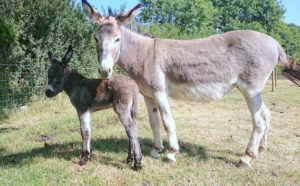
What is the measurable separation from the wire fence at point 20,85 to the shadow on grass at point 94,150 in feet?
17.1

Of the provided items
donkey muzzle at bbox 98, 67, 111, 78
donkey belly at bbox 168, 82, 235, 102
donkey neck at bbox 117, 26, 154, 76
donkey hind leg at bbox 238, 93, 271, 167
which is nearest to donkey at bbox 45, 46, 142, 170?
donkey neck at bbox 117, 26, 154, 76

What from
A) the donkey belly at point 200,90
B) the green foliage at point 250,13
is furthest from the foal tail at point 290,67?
the green foliage at point 250,13

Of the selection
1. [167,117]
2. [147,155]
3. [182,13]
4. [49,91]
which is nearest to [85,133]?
[49,91]

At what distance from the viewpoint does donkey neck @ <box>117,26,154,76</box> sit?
4137 mm

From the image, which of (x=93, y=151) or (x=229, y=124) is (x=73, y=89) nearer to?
(x=93, y=151)

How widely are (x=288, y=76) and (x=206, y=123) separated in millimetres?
3453

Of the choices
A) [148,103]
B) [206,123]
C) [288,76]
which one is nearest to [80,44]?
[206,123]

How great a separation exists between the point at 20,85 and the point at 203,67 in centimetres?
872

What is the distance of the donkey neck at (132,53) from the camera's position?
4.14m

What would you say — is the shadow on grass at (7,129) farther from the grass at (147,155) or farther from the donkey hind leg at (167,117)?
the donkey hind leg at (167,117)

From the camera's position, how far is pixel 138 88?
421 cm

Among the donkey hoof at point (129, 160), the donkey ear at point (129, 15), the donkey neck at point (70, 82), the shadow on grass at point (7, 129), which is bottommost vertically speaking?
the shadow on grass at point (7, 129)

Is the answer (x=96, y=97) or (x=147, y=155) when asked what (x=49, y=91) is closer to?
(x=96, y=97)

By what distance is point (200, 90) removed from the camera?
416cm
